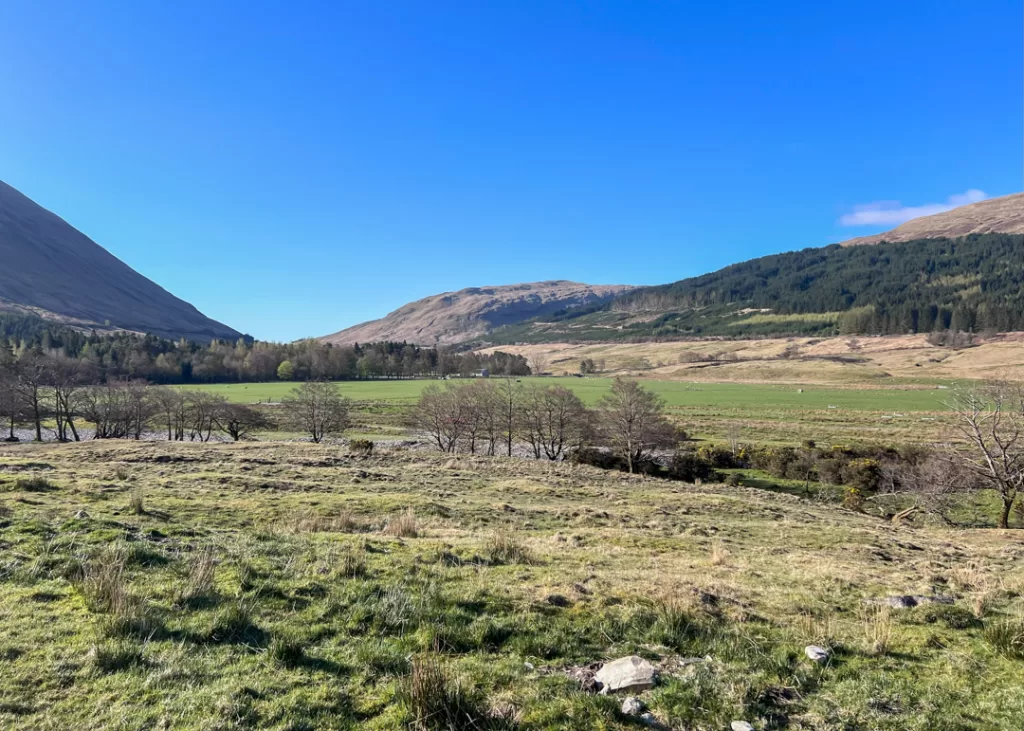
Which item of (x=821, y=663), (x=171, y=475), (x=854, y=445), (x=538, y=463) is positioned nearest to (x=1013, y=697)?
(x=821, y=663)

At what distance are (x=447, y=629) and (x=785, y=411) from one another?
100413mm

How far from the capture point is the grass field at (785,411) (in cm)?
7156

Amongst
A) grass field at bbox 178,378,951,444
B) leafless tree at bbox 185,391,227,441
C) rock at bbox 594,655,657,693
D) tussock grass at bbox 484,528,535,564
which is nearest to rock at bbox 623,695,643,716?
rock at bbox 594,655,657,693

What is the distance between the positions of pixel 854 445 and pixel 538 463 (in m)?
41.0

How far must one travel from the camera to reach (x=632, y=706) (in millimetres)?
5410

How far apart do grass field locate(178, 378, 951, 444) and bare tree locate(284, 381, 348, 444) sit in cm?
910

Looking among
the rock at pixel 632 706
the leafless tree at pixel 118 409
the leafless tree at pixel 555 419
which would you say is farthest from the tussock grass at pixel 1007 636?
the leafless tree at pixel 118 409

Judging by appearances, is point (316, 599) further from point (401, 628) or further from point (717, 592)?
point (717, 592)

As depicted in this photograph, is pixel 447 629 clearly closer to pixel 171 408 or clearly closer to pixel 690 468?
pixel 690 468

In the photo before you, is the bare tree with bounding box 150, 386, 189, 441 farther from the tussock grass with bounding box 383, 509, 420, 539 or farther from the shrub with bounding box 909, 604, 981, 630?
the shrub with bounding box 909, 604, 981, 630

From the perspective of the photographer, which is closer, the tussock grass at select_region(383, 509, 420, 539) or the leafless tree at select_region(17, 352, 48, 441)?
the tussock grass at select_region(383, 509, 420, 539)

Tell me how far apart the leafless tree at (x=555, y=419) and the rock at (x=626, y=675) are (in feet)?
190

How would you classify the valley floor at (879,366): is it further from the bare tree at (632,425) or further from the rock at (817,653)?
the rock at (817,653)

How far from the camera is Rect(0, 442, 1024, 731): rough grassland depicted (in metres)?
5.32
